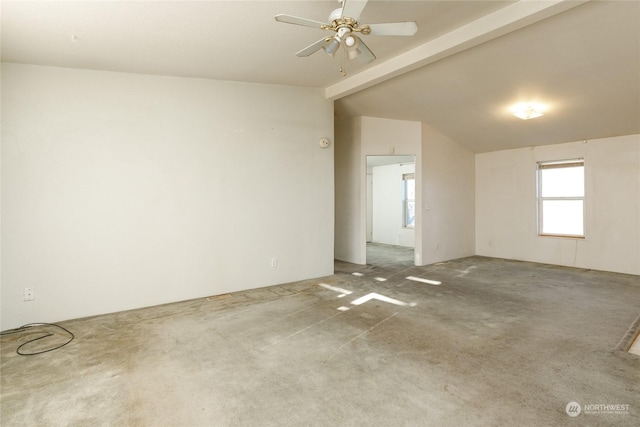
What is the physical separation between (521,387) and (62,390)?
3.00 metres

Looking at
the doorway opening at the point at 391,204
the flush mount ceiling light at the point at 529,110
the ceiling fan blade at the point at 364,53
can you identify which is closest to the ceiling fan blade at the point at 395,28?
the ceiling fan blade at the point at 364,53

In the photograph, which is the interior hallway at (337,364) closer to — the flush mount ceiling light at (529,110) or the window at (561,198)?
the window at (561,198)

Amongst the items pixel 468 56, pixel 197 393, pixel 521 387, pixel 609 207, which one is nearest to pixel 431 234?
pixel 609 207

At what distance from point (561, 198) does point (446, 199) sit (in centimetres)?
206

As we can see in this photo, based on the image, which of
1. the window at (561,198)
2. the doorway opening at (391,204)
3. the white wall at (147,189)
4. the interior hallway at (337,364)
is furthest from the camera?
the doorway opening at (391,204)

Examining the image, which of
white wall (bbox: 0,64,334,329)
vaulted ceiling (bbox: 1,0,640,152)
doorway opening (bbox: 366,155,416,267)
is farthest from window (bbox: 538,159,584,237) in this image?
white wall (bbox: 0,64,334,329)

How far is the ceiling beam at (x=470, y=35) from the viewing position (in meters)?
2.72

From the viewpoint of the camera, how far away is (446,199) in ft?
21.6

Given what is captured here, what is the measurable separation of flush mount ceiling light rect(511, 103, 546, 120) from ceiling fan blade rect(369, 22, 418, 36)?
10.5 feet

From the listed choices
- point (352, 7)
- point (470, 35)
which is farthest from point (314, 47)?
point (470, 35)

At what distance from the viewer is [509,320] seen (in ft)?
10.9

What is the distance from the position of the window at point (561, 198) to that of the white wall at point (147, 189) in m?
4.64

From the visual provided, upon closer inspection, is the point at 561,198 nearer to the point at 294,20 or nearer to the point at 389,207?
the point at 389,207

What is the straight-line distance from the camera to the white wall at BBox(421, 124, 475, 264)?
6.17 metres
